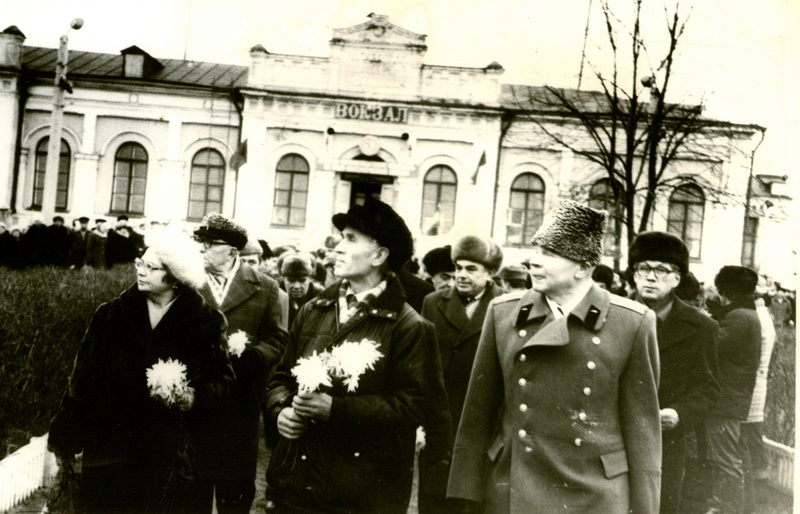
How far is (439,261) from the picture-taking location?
4.91m

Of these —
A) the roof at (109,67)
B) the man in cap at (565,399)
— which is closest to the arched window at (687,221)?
the roof at (109,67)

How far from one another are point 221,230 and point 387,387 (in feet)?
5.20

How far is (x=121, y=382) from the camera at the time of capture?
265cm

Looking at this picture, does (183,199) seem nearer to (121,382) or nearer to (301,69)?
(301,69)

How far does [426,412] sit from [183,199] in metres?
5.17

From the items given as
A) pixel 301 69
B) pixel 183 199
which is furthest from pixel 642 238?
pixel 183 199

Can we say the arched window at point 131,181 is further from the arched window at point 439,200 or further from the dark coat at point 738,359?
the dark coat at point 738,359

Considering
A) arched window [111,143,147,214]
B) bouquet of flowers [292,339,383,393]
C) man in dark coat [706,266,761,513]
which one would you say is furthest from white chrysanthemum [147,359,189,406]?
arched window [111,143,147,214]

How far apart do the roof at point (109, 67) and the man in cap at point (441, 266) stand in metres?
2.36

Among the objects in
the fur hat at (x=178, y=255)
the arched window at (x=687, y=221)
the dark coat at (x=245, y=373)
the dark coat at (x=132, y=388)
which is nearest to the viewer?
the dark coat at (x=132, y=388)

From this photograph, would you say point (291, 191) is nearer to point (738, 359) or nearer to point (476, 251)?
point (476, 251)

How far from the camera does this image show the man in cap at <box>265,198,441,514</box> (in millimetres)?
2434

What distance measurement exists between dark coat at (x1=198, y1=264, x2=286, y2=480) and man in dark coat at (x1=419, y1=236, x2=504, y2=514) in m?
0.89

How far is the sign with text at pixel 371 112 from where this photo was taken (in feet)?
30.1
